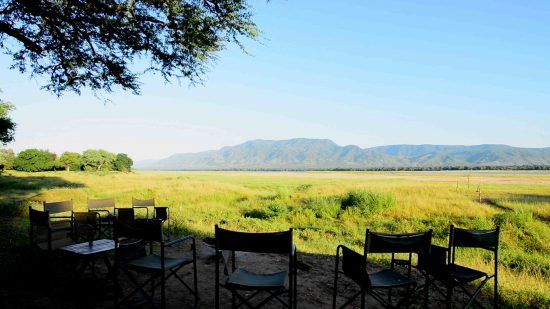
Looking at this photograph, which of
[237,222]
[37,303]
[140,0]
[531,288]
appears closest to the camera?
[37,303]

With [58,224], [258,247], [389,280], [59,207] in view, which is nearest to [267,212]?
[58,224]

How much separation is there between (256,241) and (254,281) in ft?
1.75

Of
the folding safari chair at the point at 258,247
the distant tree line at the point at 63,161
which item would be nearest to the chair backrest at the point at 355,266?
the folding safari chair at the point at 258,247

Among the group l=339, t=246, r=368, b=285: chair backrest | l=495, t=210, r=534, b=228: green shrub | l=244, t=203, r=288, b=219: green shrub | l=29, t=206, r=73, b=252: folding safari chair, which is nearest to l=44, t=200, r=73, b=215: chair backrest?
l=29, t=206, r=73, b=252: folding safari chair

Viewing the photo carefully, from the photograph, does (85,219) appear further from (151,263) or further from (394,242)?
(394,242)

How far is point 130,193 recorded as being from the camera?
22.4m

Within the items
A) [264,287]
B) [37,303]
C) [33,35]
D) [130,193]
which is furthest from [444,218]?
[130,193]

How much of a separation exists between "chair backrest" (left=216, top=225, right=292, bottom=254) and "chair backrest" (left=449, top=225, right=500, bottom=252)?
→ 6.75 feet

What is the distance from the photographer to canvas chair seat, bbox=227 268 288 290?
3549 millimetres

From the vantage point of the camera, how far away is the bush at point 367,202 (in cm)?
1574

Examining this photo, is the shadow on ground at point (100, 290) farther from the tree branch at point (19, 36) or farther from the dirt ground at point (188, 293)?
the tree branch at point (19, 36)

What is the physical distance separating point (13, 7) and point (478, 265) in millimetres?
11425

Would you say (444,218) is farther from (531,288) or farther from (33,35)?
(33,35)

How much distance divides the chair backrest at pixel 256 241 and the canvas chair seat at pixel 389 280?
42.1 inches
